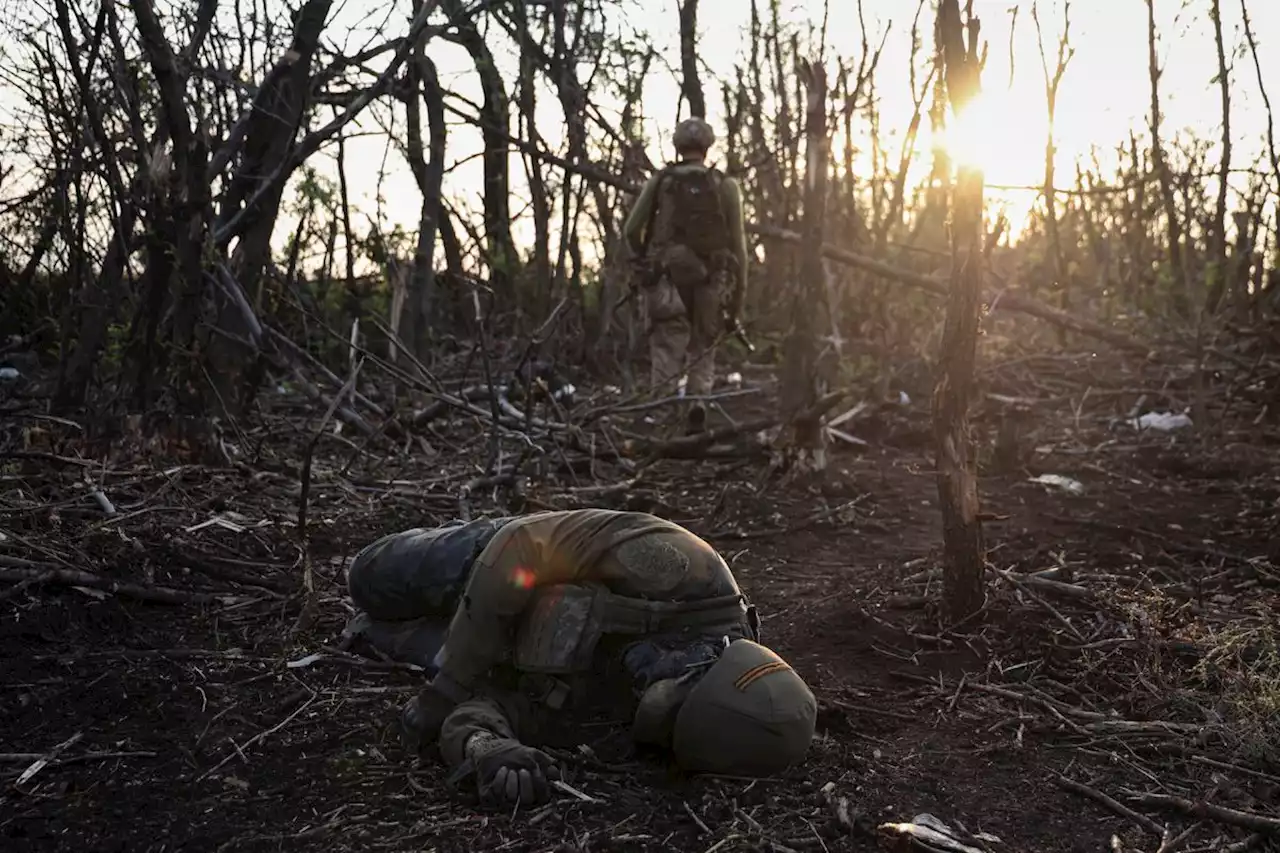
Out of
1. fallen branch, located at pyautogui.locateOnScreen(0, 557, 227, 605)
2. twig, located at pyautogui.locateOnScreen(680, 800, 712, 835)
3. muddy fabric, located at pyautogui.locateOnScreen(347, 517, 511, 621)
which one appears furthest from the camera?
fallen branch, located at pyautogui.locateOnScreen(0, 557, 227, 605)

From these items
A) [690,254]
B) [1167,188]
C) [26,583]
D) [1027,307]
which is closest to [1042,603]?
[26,583]

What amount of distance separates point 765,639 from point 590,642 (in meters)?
1.38

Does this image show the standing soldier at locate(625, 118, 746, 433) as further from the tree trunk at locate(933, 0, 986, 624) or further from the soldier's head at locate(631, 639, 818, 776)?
the soldier's head at locate(631, 639, 818, 776)

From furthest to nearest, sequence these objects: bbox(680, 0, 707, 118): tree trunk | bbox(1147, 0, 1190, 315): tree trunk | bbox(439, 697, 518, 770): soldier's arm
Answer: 1. bbox(1147, 0, 1190, 315): tree trunk
2. bbox(680, 0, 707, 118): tree trunk
3. bbox(439, 697, 518, 770): soldier's arm

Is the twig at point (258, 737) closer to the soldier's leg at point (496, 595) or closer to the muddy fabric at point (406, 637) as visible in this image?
the muddy fabric at point (406, 637)

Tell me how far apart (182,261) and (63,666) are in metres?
2.66

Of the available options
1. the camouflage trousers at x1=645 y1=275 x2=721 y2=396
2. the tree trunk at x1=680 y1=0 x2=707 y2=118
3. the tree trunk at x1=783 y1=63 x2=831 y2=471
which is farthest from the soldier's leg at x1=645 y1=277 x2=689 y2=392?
the tree trunk at x1=680 y1=0 x2=707 y2=118

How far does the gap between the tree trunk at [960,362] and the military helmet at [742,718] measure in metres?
1.48

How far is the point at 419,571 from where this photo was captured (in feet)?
11.6

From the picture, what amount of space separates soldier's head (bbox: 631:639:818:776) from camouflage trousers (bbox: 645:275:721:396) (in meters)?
5.31

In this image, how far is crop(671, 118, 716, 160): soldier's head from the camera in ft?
25.0

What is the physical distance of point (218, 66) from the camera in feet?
21.5

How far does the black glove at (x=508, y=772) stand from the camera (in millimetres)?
2564

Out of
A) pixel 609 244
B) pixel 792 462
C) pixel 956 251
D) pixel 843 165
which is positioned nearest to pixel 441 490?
pixel 792 462
